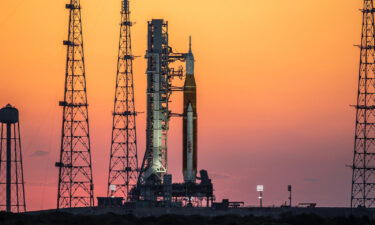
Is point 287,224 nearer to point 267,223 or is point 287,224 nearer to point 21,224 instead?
point 267,223

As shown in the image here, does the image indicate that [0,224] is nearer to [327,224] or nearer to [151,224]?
[151,224]

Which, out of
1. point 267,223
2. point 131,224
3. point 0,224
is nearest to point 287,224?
point 267,223

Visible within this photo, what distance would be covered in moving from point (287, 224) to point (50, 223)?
2482cm

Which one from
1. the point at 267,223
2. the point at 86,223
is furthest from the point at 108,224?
the point at 267,223

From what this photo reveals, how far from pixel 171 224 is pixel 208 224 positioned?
159 inches

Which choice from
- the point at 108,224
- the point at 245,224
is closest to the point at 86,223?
the point at 108,224

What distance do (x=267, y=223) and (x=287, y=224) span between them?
2.47 m

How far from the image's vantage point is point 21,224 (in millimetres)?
195000

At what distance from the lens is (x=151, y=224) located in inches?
7835

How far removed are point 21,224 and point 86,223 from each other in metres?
7.90

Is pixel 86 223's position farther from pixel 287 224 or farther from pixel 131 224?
pixel 287 224

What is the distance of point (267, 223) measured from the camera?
19562 cm

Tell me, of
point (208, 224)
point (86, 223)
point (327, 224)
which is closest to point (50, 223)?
point (86, 223)

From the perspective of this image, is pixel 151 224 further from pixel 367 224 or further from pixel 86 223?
pixel 367 224
